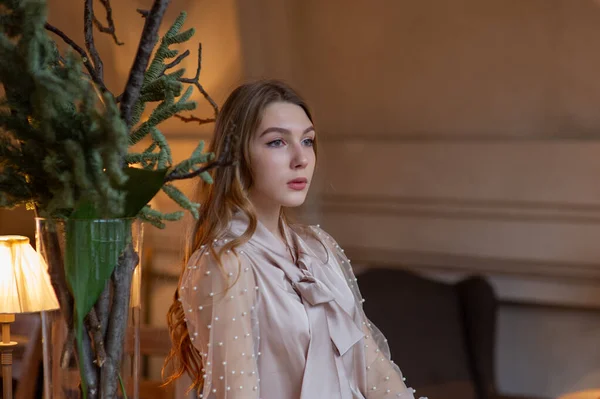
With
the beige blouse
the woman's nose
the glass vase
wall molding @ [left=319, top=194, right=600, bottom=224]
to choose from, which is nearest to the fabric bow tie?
the beige blouse

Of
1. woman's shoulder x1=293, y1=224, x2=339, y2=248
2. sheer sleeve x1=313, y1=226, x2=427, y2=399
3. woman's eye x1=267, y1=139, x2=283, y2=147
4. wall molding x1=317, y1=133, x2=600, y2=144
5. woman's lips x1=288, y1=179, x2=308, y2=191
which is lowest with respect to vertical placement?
sheer sleeve x1=313, y1=226, x2=427, y2=399

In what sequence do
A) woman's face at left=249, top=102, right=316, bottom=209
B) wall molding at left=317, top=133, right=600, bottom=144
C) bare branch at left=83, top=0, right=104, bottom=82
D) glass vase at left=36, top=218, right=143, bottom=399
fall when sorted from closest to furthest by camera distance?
1. glass vase at left=36, top=218, right=143, bottom=399
2. bare branch at left=83, top=0, right=104, bottom=82
3. woman's face at left=249, top=102, right=316, bottom=209
4. wall molding at left=317, top=133, right=600, bottom=144

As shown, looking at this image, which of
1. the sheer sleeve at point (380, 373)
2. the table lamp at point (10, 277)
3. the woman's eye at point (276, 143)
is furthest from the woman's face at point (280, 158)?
the table lamp at point (10, 277)

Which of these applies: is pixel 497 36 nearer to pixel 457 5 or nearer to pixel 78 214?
pixel 457 5

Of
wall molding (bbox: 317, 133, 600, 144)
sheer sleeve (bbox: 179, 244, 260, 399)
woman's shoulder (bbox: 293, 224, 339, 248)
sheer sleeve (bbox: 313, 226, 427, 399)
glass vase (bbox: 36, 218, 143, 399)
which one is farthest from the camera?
wall molding (bbox: 317, 133, 600, 144)

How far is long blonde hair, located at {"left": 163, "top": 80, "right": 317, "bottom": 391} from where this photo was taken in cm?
154

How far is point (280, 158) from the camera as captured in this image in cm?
154

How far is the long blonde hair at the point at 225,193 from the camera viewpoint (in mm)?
1544

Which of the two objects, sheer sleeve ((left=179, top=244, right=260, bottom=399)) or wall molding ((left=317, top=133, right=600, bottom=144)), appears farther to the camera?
wall molding ((left=317, top=133, right=600, bottom=144))

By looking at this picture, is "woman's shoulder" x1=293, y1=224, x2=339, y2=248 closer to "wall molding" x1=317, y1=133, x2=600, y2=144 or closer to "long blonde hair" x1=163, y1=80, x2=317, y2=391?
"long blonde hair" x1=163, y1=80, x2=317, y2=391

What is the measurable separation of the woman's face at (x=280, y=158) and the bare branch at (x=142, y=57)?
0.51 metres

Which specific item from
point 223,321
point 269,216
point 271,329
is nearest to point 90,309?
point 223,321

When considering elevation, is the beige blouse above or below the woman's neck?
below

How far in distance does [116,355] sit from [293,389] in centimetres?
53
